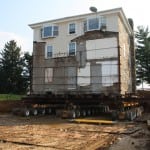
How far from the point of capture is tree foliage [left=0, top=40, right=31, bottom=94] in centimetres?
4903

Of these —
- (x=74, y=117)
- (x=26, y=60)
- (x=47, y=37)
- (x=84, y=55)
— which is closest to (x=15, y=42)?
(x=26, y=60)

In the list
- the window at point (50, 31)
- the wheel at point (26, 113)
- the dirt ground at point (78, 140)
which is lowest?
the dirt ground at point (78, 140)

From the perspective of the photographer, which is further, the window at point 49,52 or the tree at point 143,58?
the tree at point 143,58

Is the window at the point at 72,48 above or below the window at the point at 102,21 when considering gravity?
below

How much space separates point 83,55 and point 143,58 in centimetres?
1872

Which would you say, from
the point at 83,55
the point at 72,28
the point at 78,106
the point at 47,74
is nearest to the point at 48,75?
the point at 47,74

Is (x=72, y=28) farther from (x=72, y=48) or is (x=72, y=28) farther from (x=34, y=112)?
(x=34, y=112)

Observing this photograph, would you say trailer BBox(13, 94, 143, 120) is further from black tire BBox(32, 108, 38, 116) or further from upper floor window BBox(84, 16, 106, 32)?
upper floor window BBox(84, 16, 106, 32)

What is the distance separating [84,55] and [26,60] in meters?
27.3

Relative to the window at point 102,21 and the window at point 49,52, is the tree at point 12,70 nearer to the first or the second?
the window at point 49,52

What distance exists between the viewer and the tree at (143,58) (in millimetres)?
43834

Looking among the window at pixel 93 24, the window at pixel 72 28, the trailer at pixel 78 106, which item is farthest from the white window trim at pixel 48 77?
the window at pixel 93 24

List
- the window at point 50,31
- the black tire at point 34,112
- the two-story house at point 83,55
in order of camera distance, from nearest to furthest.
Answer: the black tire at point 34,112 < the two-story house at point 83,55 < the window at point 50,31

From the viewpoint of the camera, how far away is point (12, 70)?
51094 mm
